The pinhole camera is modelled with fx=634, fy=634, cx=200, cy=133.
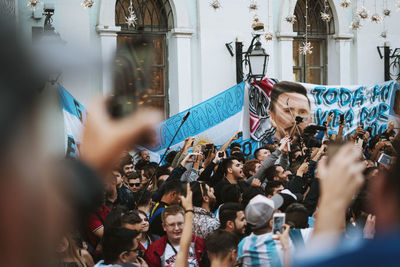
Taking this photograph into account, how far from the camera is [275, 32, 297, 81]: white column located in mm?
13094

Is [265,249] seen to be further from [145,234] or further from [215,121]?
[215,121]

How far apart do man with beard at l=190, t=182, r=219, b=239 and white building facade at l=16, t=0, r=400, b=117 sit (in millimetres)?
4735

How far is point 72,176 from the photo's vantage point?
1.25 metres

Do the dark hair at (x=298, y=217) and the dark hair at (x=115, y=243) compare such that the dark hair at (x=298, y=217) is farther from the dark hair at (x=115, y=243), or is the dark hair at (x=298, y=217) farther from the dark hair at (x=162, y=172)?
the dark hair at (x=162, y=172)

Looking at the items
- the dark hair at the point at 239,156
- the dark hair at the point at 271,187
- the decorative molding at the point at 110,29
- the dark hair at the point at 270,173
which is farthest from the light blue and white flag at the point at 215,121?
the dark hair at the point at 271,187

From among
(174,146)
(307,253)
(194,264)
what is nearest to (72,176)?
(307,253)

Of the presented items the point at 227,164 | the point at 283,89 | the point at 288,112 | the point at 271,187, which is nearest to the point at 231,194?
the point at 271,187

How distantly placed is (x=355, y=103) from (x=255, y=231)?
8.43 meters

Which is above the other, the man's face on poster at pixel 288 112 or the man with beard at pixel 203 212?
the man's face on poster at pixel 288 112

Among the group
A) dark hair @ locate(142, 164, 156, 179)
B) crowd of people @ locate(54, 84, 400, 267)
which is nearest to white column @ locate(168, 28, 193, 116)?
dark hair @ locate(142, 164, 156, 179)

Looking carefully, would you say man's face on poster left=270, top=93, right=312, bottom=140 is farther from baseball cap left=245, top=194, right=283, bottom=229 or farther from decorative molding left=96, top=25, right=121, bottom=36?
baseball cap left=245, top=194, right=283, bottom=229

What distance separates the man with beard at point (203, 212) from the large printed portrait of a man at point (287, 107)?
512 centimetres

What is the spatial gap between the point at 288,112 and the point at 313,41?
12.2 ft

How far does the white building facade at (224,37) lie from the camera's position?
1131cm
